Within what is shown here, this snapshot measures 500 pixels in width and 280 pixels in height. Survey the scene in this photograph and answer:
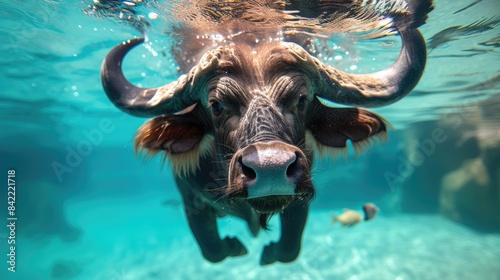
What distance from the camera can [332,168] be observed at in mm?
15188

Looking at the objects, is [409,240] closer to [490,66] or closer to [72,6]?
[490,66]

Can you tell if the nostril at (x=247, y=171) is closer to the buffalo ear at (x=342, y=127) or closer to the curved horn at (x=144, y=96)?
the curved horn at (x=144, y=96)

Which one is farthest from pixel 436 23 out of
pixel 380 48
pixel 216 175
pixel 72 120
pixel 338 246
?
pixel 72 120

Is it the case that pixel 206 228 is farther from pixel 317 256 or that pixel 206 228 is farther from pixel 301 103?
pixel 317 256

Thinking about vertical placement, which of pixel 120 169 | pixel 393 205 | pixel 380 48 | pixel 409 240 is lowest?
pixel 120 169

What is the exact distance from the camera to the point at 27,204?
18.7 meters

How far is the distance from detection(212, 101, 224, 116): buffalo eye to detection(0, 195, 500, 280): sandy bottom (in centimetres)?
541

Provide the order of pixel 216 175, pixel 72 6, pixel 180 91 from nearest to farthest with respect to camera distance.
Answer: pixel 180 91 → pixel 216 175 → pixel 72 6

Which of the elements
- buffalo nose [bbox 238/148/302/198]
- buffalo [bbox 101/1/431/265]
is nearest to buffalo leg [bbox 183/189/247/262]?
buffalo [bbox 101/1/431/265]

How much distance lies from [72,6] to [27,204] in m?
16.8

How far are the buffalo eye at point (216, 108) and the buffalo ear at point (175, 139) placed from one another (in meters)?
0.45

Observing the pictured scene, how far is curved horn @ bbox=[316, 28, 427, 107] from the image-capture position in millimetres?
3414

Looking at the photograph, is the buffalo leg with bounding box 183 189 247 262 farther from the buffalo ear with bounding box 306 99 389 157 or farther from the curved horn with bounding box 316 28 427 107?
the curved horn with bounding box 316 28 427 107

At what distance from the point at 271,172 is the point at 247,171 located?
Result: 0.87 feet
